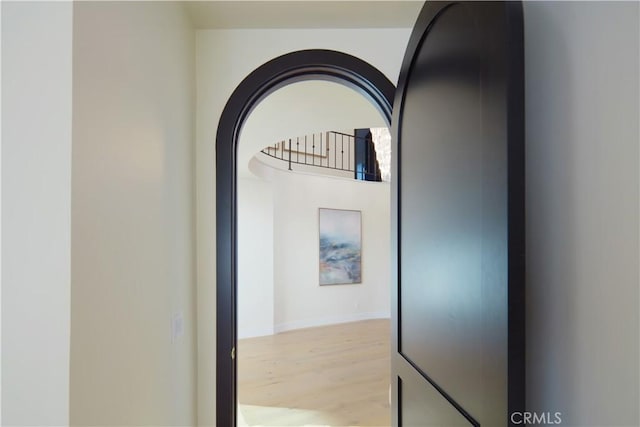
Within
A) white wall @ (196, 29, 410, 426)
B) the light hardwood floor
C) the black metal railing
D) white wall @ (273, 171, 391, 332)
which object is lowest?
the light hardwood floor

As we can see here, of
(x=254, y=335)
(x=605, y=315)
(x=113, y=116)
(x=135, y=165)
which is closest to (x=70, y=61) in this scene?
(x=113, y=116)

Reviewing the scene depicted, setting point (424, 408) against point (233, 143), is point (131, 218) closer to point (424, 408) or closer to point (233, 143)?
point (233, 143)

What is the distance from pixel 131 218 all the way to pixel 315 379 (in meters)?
3.73

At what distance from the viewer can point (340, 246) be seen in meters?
7.83

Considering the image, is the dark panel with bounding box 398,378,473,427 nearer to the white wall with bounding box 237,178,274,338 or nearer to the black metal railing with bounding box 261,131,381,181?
the white wall with bounding box 237,178,274,338

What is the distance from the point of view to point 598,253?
87 centimetres

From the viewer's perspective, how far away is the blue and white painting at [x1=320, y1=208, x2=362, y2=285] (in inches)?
300

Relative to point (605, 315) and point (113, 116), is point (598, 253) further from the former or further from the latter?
point (113, 116)

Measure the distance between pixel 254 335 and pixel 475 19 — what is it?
6.11m

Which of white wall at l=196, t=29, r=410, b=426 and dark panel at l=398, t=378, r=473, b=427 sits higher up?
white wall at l=196, t=29, r=410, b=426

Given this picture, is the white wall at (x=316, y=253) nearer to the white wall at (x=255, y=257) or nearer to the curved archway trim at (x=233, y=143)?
the white wall at (x=255, y=257)

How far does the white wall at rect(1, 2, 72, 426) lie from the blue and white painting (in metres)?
6.79

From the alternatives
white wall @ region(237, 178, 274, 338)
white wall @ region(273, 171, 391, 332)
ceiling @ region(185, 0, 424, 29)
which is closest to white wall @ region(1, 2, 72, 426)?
ceiling @ region(185, 0, 424, 29)

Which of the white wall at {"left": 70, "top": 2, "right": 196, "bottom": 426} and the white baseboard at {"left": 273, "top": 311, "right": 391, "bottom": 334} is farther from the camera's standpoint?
the white baseboard at {"left": 273, "top": 311, "right": 391, "bottom": 334}
